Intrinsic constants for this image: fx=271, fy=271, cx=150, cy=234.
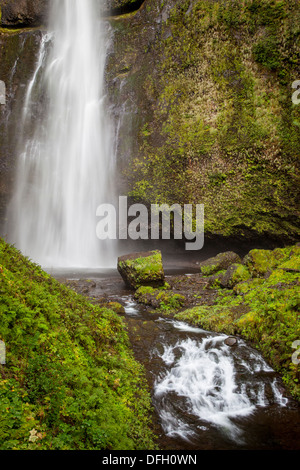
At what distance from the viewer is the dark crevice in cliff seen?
19997mm

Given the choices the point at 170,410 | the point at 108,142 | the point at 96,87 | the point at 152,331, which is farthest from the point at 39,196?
the point at 170,410

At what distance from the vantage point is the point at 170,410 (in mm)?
4156

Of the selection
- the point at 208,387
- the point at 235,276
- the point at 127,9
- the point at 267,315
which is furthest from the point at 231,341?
the point at 127,9

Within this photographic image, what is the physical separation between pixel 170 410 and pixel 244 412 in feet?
3.79

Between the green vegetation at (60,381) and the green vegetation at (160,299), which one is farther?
the green vegetation at (160,299)

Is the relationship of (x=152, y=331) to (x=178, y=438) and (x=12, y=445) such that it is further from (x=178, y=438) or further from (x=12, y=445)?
(x=12, y=445)

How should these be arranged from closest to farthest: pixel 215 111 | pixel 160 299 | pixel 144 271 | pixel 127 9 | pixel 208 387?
pixel 208 387 < pixel 160 299 < pixel 144 271 < pixel 215 111 < pixel 127 9

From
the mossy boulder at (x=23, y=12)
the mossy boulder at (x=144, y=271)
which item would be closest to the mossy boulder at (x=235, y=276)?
the mossy boulder at (x=144, y=271)

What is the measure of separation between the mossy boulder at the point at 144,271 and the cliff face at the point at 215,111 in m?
6.10

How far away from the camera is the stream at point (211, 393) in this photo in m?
3.64

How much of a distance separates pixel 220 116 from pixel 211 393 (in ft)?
44.6

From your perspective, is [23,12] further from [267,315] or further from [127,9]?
[267,315]

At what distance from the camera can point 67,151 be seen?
19.5 metres

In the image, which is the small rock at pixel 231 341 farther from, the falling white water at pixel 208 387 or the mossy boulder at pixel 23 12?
the mossy boulder at pixel 23 12
